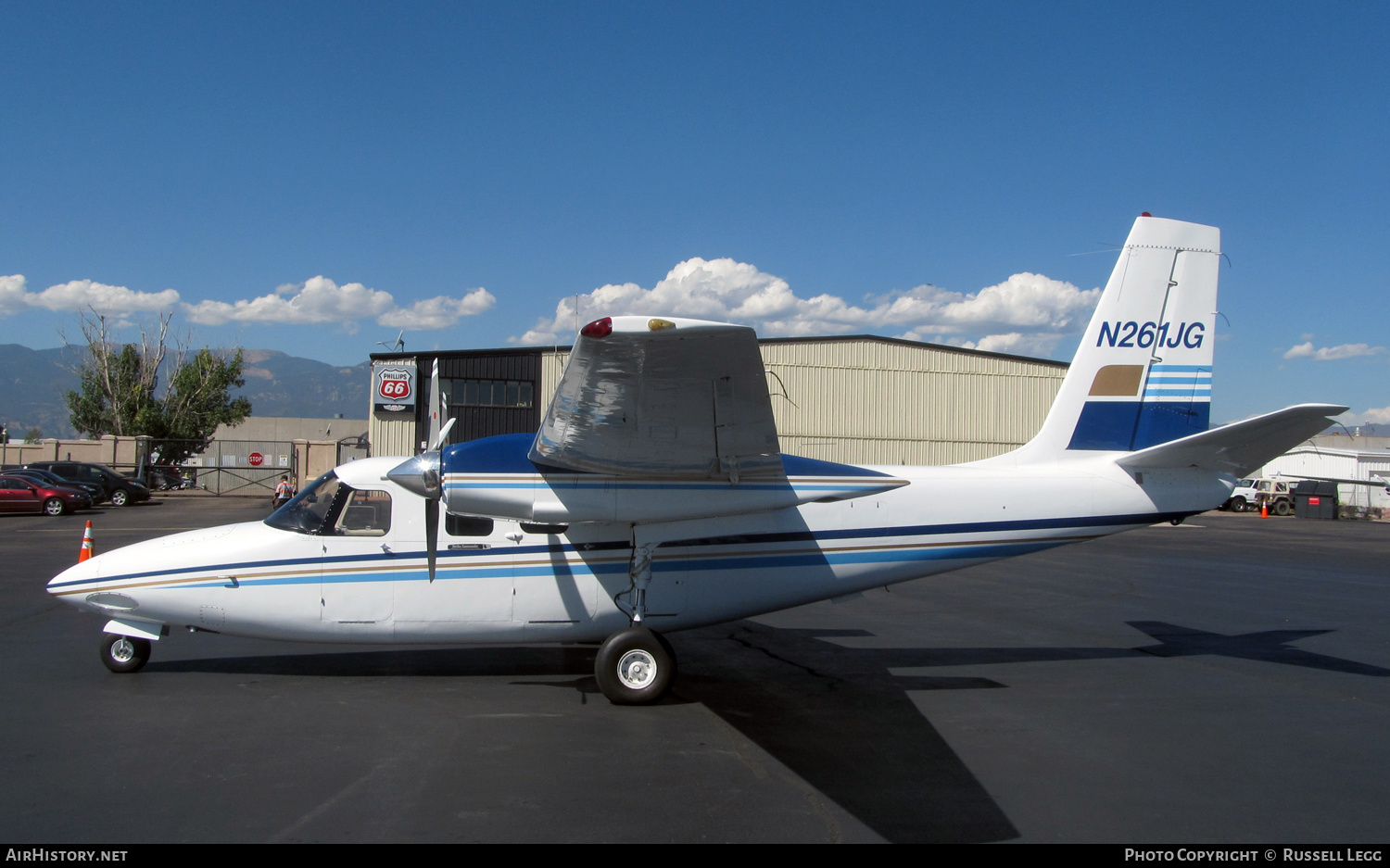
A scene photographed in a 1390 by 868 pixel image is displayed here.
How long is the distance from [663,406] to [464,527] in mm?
2911

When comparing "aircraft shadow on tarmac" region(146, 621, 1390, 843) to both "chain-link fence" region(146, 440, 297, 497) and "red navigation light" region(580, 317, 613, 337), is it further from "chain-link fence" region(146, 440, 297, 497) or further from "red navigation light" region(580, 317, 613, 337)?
"chain-link fence" region(146, 440, 297, 497)

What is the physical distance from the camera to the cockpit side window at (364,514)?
8055 mm

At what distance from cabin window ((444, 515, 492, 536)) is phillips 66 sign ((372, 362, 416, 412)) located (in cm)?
2718

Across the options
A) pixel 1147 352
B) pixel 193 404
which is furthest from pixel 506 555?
pixel 193 404

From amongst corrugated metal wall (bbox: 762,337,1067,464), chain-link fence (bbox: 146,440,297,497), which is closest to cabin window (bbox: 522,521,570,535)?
corrugated metal wall (bbox: 762,337,1067,464)

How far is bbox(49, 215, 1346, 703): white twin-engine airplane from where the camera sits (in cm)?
730

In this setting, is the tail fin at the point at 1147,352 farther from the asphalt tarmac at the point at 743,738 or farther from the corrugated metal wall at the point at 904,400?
the corrugated metal wall at the point at 904,400

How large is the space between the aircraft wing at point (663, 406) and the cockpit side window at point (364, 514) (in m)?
1.93

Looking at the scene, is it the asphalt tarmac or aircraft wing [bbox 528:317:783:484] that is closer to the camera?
the asphalt tarmac

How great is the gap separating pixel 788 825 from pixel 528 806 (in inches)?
63.5

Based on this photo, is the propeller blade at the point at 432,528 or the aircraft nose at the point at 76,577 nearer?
the propeller blade at the point at 432,528

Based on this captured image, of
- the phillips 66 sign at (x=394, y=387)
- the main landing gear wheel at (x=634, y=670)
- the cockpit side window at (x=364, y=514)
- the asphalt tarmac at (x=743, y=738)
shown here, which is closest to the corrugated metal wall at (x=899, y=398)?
the phillips 66 sign at (x=394, y=387)

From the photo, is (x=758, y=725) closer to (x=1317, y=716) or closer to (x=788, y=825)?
(x=788, y=825)

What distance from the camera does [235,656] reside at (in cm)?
907
